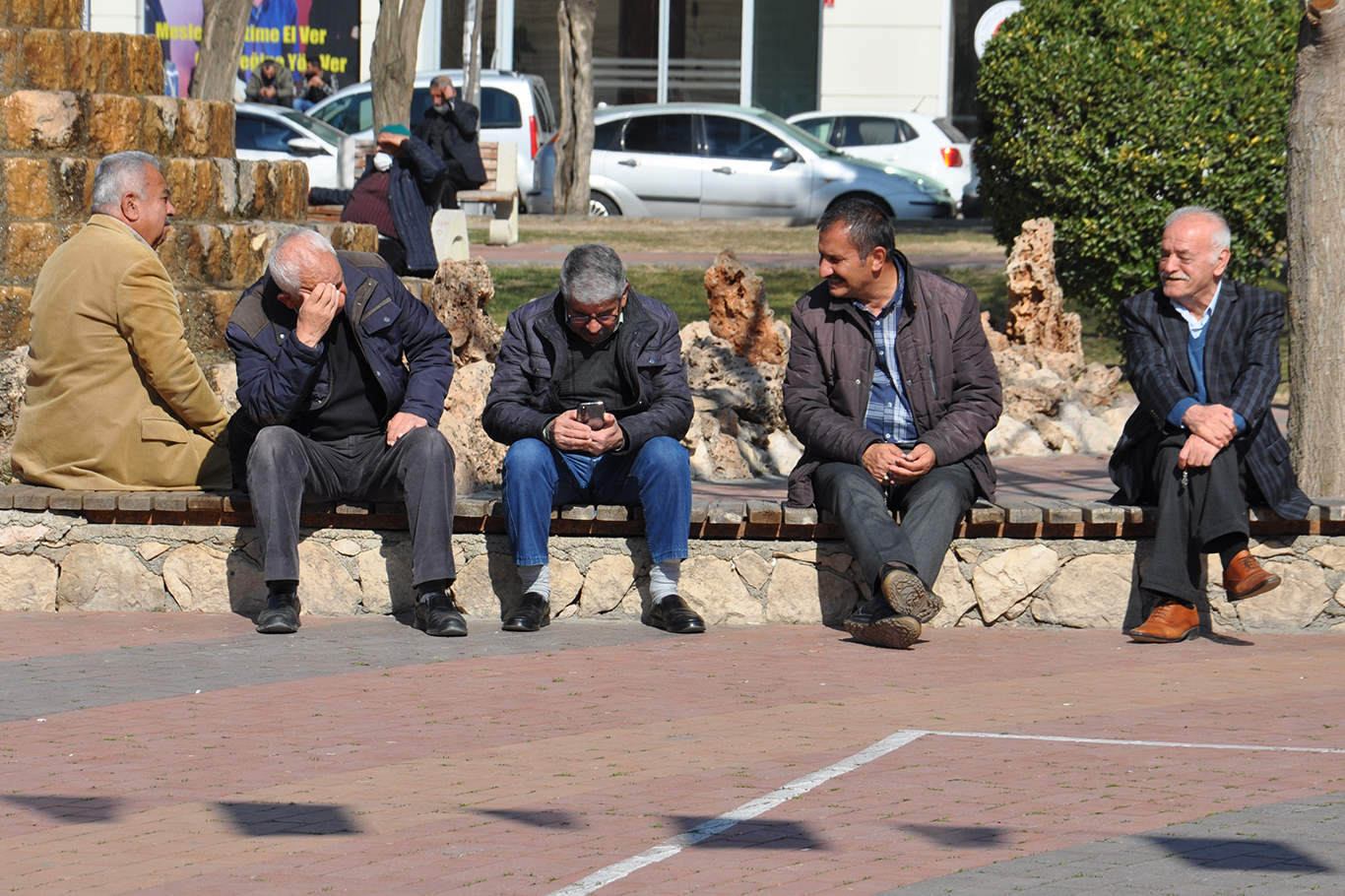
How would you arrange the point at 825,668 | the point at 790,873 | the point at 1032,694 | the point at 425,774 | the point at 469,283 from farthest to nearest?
1. the point at 469,283
2. the point at 825,668
3. the point at 1032,694
4. the point at 425,774
5. the point at 790,873

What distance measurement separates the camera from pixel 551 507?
6570 millimetres

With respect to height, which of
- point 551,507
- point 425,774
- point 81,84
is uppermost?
point 81,84

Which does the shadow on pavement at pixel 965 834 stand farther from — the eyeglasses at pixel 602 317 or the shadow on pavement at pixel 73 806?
the eyeglasses at pixel 602 317

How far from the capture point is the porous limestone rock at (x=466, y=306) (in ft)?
30.4

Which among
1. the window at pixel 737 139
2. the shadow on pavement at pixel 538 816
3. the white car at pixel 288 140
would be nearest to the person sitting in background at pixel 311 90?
the white car at pixel 288 140

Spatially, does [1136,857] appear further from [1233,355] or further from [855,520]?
[1233,355]

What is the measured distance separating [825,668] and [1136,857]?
2.08 metres

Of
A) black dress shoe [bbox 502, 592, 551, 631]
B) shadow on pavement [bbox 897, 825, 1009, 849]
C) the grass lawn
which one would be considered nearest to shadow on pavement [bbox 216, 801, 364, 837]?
shadow on pavement [bbox 897, 825, 1009, 849]

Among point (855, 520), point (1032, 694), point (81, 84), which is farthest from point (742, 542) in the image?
point (81, 84)

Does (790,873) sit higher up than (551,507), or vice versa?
(551,507)

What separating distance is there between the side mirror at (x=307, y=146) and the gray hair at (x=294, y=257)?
16.3 meters

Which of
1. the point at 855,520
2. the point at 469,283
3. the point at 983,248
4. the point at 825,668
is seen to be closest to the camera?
the point at 825,668

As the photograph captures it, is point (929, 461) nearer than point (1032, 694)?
No

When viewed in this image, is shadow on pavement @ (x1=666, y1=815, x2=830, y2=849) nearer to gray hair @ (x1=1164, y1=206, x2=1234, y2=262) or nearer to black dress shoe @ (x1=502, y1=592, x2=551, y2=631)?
black dress shoe @ (x1=502, y1=592, x2=551, y2=631)
